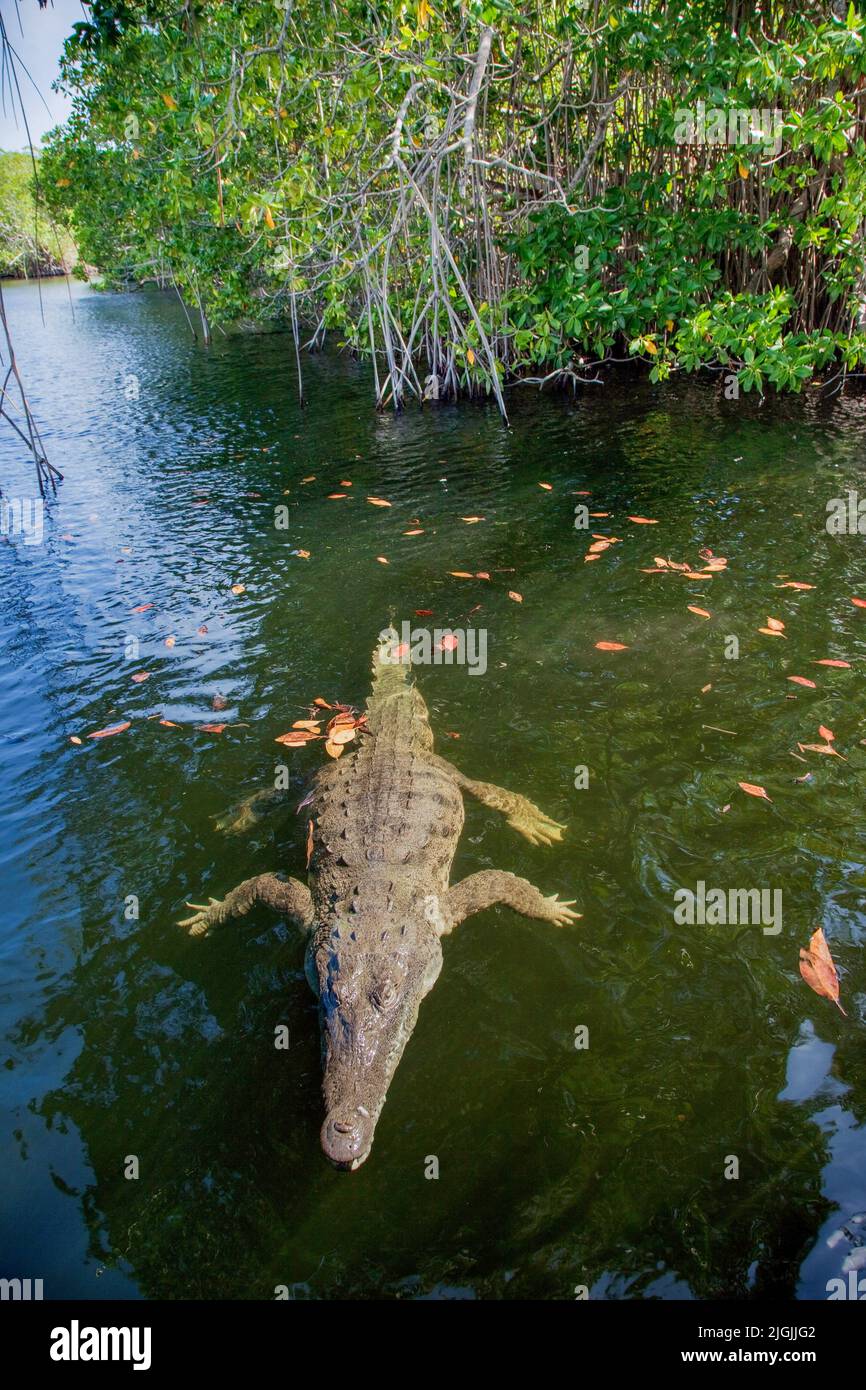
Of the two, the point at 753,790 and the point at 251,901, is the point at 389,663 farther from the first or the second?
the point at 753,790

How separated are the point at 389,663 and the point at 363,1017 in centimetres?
319

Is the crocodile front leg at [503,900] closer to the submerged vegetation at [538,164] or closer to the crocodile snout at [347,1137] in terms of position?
the crocodile snout at [347,1137]

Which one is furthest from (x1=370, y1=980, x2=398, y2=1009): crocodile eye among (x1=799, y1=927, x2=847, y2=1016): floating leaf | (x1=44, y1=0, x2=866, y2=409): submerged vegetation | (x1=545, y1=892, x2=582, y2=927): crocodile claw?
(x1=44, y1=0, x2=866, y2=409): submerged vegetation

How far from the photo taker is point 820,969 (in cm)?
358

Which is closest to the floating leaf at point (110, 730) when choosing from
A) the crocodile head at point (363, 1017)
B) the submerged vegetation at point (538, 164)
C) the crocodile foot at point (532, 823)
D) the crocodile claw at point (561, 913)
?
the crocodile head at point (363, 1017)

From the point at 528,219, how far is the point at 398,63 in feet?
13.6

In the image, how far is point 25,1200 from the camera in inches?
116

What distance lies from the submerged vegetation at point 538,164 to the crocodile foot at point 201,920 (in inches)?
326

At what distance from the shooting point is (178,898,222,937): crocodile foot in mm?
4055

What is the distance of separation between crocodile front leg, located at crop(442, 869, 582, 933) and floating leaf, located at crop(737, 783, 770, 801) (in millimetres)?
1395

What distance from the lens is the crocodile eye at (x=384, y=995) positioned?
3319 mm

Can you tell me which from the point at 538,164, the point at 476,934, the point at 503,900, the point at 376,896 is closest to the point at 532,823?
the point at 503,900

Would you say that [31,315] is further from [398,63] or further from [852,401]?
[852,401]
